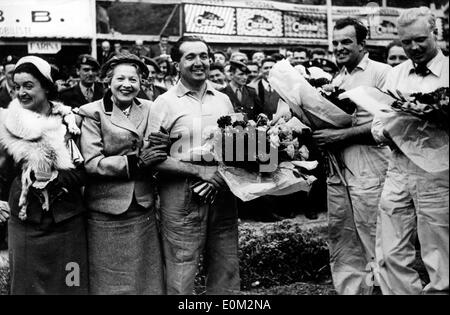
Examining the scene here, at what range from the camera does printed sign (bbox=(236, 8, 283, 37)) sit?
10.5 metres

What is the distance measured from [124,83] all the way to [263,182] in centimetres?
129

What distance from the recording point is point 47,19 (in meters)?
8.77

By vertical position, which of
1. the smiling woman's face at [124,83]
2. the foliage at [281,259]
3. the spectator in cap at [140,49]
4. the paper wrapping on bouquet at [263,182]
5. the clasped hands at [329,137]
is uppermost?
the spectator in cap at [140,49]

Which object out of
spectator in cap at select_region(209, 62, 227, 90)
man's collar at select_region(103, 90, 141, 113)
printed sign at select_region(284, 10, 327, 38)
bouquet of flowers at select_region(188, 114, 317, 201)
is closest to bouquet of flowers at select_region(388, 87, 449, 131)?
bouquet of flowers at select_region(188, 114, 317, 201)

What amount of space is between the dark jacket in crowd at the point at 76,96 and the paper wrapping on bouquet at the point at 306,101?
9.11 feet

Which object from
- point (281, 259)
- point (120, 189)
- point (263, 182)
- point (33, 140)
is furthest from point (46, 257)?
point (281, 259)

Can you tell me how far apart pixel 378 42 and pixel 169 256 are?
8319mm

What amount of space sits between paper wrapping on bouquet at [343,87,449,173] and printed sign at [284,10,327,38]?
7.51 m

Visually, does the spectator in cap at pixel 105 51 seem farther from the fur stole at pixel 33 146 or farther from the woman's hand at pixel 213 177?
the woman's hand at pixel 213 177

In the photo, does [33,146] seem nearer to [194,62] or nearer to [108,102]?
[108,102]

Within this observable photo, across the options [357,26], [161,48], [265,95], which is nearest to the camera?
[357,26]

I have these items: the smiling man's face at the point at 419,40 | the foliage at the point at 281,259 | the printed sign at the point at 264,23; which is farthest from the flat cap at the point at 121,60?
the printed sign at the point at 264,23

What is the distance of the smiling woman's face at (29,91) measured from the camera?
399 centimetres
